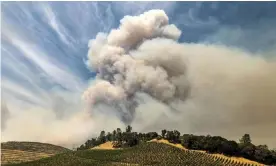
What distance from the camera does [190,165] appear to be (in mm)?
122062

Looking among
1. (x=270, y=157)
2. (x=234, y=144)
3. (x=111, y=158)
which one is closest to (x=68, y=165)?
(x=111, y=158)

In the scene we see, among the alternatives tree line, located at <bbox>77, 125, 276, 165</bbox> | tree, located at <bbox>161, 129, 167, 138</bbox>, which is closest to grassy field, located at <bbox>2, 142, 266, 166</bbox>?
tree line, located at <bbox>77, 125, 276, 165</bbox>

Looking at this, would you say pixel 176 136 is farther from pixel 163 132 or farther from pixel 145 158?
pixel 145 158

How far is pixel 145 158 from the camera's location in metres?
133

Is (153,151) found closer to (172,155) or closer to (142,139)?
(172,155)

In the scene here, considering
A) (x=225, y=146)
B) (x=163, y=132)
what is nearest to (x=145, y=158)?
(x=225, y=146)

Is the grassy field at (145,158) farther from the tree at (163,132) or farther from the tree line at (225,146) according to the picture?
the tree at (163,132)

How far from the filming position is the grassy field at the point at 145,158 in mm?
127375

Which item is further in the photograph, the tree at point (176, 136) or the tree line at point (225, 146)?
the tree at point (176, 136)

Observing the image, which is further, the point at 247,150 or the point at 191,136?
the point at 191,136

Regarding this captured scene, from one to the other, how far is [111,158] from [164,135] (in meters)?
44.8

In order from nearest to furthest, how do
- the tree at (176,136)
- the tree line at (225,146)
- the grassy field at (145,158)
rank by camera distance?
1. the grassy field at (145,158)
2. the tree line at (225,146)
3. the tree at (176,136)

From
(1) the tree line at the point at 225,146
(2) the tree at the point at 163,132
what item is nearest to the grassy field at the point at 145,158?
(1) the tree line at the point at 225,146

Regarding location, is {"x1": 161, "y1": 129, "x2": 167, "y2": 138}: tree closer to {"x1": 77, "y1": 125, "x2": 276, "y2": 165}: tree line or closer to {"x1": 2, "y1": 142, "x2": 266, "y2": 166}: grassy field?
{"x1": 77, "y1": 125, "x2": 276, "y2": 165}: tree line
